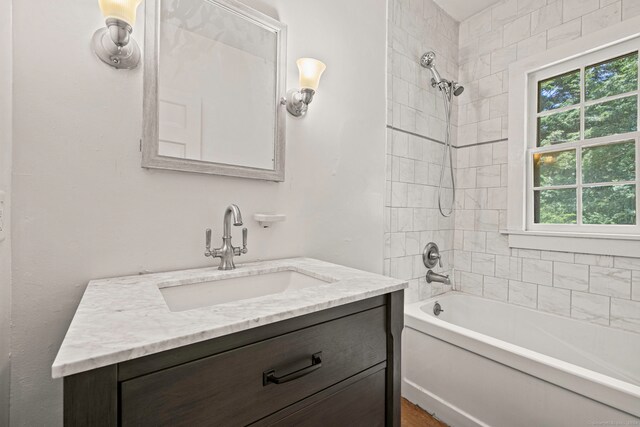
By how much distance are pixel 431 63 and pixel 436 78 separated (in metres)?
0.12

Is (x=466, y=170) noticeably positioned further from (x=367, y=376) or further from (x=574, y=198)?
(x=367, y=376)

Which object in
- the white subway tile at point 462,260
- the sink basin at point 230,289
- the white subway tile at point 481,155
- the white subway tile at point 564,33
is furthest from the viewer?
the white subway tile at point 462,260

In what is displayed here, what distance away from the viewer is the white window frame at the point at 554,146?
1.81 m

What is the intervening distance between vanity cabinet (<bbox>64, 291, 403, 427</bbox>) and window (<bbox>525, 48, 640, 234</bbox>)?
1.77m

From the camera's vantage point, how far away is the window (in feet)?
6.05

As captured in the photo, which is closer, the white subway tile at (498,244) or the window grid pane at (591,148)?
the window grid pane at (591,148)

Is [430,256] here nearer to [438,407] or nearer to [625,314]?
[438,407]

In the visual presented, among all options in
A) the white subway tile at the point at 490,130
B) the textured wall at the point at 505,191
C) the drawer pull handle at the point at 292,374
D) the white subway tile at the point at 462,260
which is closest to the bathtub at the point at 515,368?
the textured wall at the point at 505,191

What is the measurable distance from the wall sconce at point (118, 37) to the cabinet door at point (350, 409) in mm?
1190

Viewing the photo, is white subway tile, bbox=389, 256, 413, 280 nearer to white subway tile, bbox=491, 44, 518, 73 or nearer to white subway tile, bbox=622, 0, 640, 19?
white subway tile, bbox=491, 44, 518, 73

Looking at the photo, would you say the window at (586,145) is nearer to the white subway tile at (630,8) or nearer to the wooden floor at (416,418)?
the white subway tile at (630,8)

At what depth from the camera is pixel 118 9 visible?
93 cm

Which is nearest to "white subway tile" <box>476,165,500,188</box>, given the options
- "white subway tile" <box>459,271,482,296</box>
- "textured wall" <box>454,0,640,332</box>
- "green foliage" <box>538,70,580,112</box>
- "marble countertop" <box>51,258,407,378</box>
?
"textured wall" <box>454,0,640,332</box>

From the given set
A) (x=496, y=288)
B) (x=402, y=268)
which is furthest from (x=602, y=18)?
(x=402, y=268)
